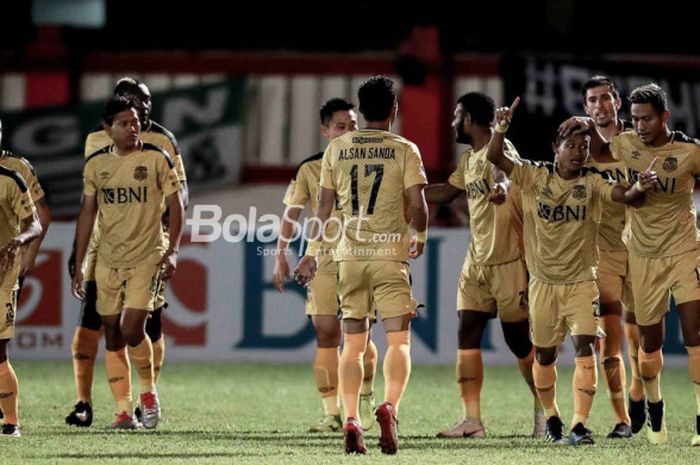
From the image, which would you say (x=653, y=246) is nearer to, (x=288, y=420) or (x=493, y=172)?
(x=493, y=172)

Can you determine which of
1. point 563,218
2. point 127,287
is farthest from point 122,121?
point 563,218

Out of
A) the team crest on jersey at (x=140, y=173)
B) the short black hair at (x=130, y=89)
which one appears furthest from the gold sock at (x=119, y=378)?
the short black hair at (x=130, y=89)

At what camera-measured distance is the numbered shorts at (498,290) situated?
9352 millimetres

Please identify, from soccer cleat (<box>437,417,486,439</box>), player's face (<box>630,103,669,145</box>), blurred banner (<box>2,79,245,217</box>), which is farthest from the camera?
blurred banner (<box>2,79,245,217</box>)

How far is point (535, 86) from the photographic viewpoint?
1838cm

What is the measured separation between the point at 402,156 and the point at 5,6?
12.3 metres

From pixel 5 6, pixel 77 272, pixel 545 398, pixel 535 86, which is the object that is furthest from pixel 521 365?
pixel 5 6

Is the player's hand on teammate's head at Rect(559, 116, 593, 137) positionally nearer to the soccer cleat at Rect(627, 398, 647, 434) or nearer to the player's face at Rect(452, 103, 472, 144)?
the player's face at Rect(452, 103, 472, 144)

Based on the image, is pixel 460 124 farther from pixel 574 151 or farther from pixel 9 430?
pixel 9 430

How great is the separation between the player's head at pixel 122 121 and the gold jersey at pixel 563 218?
90.0 inches

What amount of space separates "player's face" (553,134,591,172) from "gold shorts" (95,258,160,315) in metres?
2.53

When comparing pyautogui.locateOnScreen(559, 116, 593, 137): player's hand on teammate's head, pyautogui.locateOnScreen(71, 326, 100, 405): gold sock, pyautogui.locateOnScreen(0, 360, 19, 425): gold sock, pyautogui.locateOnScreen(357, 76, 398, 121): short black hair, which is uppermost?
pyautogui.locateOnScreen(357, 76, 398, 121): short black hair

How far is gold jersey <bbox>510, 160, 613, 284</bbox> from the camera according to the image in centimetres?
883

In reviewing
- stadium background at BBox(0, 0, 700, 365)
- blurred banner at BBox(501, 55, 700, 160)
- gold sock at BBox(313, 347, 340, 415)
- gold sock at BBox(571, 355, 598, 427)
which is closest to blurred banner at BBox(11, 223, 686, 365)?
blurred banner at BBox(501, 55, 700, 160)
